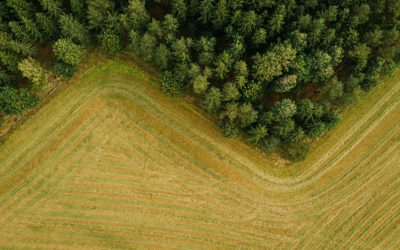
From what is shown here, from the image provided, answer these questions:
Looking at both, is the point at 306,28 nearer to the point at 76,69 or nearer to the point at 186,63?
the point at 186,63

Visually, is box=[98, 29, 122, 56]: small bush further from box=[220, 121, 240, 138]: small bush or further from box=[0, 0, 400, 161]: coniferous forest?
box=[220, 121, 240, 138]: small bush

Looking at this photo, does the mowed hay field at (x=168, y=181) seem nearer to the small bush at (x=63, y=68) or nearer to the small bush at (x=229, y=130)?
the small bush at (x=63, y=68)

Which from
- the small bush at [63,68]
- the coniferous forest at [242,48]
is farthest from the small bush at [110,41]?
the small bush at [63,68]

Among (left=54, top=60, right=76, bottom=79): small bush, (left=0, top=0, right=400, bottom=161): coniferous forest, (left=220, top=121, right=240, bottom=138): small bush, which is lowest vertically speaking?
(left=54, top=60, right=76, bottom=79): small bush

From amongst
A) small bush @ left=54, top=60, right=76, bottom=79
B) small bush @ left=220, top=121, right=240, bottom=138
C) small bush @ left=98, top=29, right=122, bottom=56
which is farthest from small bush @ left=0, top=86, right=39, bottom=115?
small bush @ left=220, top=121, right=240, bottom=138

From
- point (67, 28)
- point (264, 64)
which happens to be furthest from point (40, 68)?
point (264, 64)

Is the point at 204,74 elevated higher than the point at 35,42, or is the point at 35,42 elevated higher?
the point at 204,74

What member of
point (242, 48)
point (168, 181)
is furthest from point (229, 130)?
point (168, 181)
